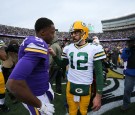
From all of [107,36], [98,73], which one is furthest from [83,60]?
[107,36]

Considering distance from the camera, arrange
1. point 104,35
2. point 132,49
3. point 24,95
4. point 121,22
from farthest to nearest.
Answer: point 121,22 → point 104,35 → point 132,49 → point 24,95

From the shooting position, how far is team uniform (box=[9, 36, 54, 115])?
78.4 inches

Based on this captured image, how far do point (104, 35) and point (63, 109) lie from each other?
234 ft

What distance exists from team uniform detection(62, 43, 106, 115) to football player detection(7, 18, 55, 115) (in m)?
1.08

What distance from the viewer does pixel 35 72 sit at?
2271 millimetres

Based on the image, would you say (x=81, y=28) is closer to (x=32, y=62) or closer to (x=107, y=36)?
(x=32, y=62)

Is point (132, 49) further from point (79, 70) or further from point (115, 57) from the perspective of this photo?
point (115, 57)

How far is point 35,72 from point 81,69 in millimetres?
1368

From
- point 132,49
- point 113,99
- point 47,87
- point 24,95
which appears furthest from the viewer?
point 113,99

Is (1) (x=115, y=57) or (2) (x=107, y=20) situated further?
(2) (x=107, y=20)

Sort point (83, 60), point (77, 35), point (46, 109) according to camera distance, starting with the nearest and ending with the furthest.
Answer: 1. point (46, 109)
2. point (83, 60)
3. point (77, 35)

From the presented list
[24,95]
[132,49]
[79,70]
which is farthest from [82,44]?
[132,49]

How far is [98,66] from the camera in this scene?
3.34 meters

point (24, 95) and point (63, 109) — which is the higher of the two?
point (24, 95)
